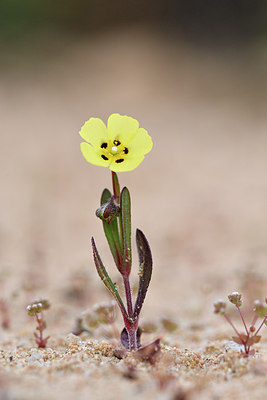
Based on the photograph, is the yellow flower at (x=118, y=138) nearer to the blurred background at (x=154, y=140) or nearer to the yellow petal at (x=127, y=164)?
the yellow petal at (x=127, y=164)

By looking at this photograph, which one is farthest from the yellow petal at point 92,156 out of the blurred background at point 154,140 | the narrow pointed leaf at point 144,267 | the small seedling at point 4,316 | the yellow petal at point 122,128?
the small seedling at point 4,316

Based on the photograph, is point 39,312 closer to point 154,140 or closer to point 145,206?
point 145,206

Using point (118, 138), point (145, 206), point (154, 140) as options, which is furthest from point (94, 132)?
point (154, 140)

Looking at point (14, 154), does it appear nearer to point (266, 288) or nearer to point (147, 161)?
point (147, 161)

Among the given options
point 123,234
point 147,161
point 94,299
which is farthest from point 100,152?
point 147,161

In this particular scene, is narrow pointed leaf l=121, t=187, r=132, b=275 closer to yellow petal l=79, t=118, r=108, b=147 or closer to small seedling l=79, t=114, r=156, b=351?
small seedling l=79, t=114, r=156, b=351

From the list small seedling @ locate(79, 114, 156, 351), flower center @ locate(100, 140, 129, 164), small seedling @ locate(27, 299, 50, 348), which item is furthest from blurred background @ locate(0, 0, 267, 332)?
flower center @ locate(100, 140, 129, 164)

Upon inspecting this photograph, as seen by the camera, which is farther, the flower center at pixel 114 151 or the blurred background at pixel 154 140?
the blurred background at pixel 154 140
